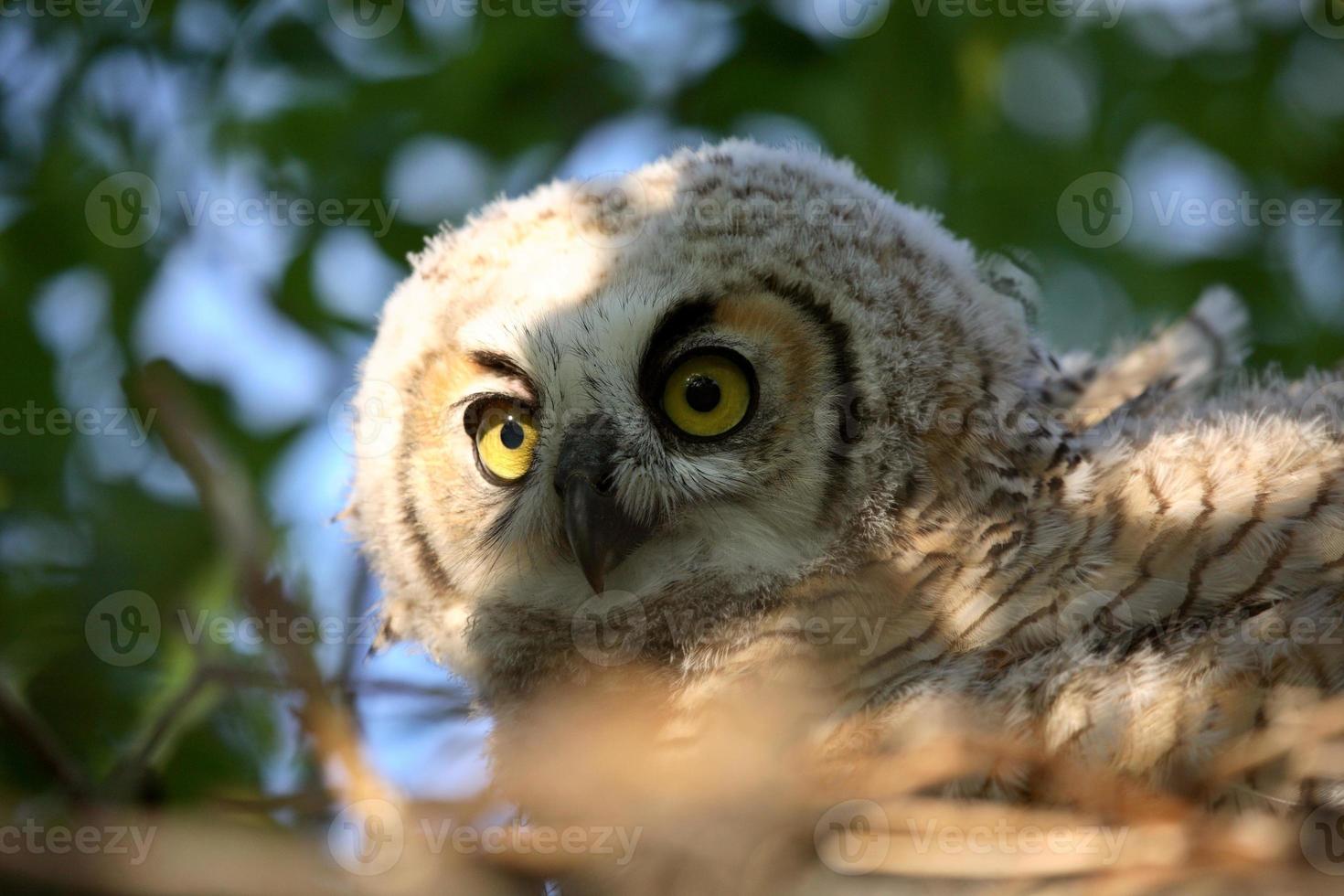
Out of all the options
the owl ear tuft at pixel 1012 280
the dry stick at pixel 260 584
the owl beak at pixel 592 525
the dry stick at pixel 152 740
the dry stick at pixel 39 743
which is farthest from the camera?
the owl ear tuft at pixel 1012 280

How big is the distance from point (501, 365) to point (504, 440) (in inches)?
5.7

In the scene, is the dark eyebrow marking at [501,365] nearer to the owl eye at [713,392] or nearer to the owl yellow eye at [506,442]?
the owl yellow eye at [506,442]

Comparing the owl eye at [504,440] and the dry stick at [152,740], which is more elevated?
the owl eye at [504,440]

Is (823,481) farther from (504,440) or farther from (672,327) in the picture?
(504,440)

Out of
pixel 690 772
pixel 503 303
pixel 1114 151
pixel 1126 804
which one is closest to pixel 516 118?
pixel 503 303

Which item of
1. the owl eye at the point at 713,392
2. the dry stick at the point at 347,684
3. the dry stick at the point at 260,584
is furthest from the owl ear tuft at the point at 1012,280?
the dry stick at the point at 260,584

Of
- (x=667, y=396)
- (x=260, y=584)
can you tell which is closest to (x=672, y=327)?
(x=667, y=396)

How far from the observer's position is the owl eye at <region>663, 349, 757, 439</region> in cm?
208

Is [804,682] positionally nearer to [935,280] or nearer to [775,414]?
[775,414]

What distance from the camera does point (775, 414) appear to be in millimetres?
2064

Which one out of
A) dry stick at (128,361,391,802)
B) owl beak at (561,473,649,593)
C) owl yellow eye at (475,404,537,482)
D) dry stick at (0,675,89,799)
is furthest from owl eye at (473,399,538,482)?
dry stick at (0,675,89,799)

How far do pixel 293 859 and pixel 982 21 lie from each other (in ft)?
8.02

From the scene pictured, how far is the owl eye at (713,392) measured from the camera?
208cm

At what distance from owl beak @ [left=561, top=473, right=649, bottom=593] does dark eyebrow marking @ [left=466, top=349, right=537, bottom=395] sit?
0.81 ft
